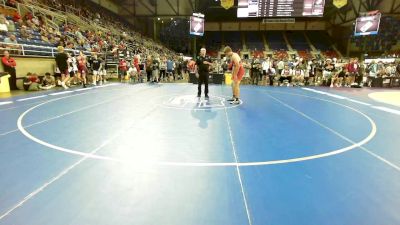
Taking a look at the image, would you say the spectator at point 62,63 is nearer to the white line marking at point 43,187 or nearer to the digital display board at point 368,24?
the white line marking at point 43,187

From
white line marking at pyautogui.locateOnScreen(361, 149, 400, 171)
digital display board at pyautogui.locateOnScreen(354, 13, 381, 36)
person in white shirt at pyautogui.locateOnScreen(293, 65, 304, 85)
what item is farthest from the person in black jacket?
digital display board at pyautogui.locateOnScreen(354, 13, 381, 36)

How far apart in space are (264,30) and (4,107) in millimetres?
43084

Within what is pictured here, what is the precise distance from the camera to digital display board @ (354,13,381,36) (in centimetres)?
1998

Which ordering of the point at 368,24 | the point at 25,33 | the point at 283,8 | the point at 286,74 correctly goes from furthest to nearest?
the point at 368,24
the point at 283,8
the point at 286,74
the point at 25,33

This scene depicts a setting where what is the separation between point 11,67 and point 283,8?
52.2 feet

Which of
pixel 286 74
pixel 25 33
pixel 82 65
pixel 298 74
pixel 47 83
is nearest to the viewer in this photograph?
pixel 47 83

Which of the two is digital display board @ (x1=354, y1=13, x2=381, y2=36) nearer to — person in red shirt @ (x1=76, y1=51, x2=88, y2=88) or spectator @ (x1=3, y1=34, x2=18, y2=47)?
person in red shirt @ (x1=76, y1=51, x2=88, y2=88)

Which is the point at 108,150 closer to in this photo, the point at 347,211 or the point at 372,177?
the point at 347,211

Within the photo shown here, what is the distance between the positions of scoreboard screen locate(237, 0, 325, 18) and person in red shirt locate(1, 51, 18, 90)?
13.8m

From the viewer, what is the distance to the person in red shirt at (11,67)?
10211 mm

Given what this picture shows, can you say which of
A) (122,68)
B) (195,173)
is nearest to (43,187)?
(195,173)

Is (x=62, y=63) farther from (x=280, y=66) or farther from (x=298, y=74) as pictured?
(x=298, y=74)

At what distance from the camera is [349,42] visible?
3600 cm

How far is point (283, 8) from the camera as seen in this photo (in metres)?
16.7
